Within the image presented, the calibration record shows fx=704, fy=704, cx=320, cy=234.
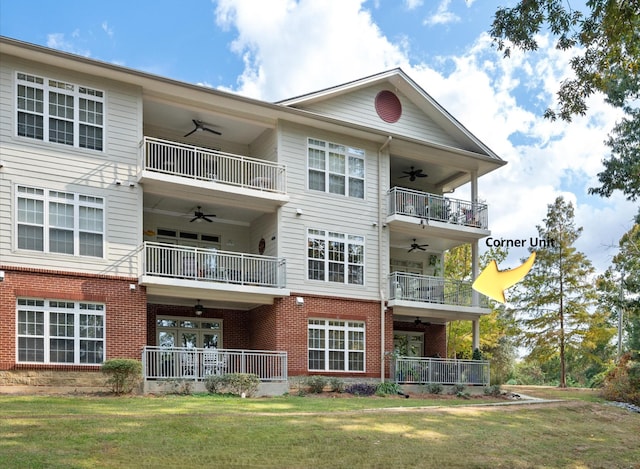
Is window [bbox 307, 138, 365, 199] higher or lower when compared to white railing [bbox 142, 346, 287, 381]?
higher

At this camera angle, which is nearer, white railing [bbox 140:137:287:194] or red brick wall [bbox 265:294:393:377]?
white railing [bbox 140:137:287:194]

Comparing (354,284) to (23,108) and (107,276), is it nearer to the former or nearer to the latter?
(107,276)

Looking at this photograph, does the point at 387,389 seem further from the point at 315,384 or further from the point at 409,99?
the point at 409,99

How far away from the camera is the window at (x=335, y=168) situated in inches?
970

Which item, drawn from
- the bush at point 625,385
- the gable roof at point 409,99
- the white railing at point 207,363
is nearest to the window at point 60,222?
the white railing at point 207,363

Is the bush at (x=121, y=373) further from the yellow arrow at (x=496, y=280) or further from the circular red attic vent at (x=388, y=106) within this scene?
the yellow arrow at (x=496, y=280)

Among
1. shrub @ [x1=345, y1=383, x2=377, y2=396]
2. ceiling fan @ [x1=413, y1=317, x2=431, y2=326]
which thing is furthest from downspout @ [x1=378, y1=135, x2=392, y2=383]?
ceiling fan @ [x1=413, y1=317, x2=431, y2=326]

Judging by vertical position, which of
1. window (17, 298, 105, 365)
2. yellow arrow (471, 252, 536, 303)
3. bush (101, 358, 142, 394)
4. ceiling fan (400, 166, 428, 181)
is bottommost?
bush (101, 358, 142, 394)

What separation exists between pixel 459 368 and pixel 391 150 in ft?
27.7

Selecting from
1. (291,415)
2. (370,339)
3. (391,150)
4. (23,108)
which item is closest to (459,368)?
(370,339)

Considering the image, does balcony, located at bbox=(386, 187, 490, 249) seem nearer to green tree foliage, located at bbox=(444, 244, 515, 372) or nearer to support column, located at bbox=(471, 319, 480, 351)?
support column, located at bbox=(471, 319, 480, 351)

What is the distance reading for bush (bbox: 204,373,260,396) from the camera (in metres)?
19.5

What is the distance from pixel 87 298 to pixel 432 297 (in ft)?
42.5

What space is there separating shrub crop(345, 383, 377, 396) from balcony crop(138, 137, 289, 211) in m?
6.41
